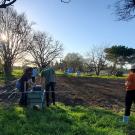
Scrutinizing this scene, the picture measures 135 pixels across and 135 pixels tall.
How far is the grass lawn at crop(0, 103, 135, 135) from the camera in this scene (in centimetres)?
1005

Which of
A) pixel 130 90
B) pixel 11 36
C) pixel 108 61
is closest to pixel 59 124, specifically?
pixel 130 90

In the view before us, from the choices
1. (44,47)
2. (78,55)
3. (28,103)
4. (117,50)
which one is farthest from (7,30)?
(78,55)

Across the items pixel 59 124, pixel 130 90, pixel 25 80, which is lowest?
pixel 59 124

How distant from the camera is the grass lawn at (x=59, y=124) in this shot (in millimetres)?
10047

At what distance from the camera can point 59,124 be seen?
1098 centimetres

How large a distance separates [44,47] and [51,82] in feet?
190

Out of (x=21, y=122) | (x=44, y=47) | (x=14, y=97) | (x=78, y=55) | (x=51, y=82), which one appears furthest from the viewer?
(x=78, y=55)

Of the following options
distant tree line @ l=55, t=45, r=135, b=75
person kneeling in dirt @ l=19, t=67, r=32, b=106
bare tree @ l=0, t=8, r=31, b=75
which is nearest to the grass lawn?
person kneeling in dirt @ l=19, t=67, r=32, b=106

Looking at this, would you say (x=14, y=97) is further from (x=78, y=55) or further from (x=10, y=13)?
(x=78, y=55)

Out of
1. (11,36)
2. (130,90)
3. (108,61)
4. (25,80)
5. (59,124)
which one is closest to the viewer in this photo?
(59,124)

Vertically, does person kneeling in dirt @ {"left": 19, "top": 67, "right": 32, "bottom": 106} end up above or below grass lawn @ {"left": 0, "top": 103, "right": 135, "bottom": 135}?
above

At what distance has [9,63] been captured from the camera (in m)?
55.6

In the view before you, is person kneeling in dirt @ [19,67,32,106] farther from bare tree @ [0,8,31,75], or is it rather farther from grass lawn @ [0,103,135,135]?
bare tree @ [0,8,31,75]

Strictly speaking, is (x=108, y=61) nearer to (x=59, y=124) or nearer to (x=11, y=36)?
(x=11, y=36)
